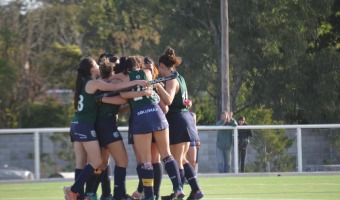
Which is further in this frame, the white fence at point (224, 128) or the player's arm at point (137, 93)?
the white fence at point (224, 128)

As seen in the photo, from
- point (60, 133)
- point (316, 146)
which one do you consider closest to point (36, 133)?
point (60, 133)

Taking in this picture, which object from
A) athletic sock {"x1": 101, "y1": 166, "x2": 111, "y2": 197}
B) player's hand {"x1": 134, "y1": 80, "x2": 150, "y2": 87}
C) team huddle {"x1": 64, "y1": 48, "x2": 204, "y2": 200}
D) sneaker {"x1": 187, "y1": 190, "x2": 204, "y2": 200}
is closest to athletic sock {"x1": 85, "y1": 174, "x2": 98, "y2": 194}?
team huddle {"x1": 64, "y1": 48, "x2": 204, "y2": 200}

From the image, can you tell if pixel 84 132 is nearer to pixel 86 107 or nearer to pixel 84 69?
pixel 86 107

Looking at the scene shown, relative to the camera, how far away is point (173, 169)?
13797 millimetres

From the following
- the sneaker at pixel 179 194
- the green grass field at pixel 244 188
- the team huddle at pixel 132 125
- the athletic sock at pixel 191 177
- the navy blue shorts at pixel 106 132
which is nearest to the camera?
the team huddle at pixel 132 125

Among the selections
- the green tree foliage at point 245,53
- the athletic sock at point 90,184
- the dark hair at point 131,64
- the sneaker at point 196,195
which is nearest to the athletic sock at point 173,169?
the sneaker at point 196,195

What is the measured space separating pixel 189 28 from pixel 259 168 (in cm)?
1190

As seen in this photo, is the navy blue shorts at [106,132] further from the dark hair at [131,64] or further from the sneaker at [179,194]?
the sneaker at [179,194]

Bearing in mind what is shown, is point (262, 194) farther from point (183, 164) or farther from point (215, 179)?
point (215, 179)

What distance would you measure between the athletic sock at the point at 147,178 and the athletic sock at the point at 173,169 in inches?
9.2

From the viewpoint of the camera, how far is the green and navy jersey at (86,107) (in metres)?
14.0

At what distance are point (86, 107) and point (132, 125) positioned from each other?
78cm

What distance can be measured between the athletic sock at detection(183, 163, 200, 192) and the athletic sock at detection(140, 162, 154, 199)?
30.8 inches

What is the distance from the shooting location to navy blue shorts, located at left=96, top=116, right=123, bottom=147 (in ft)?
46.3
